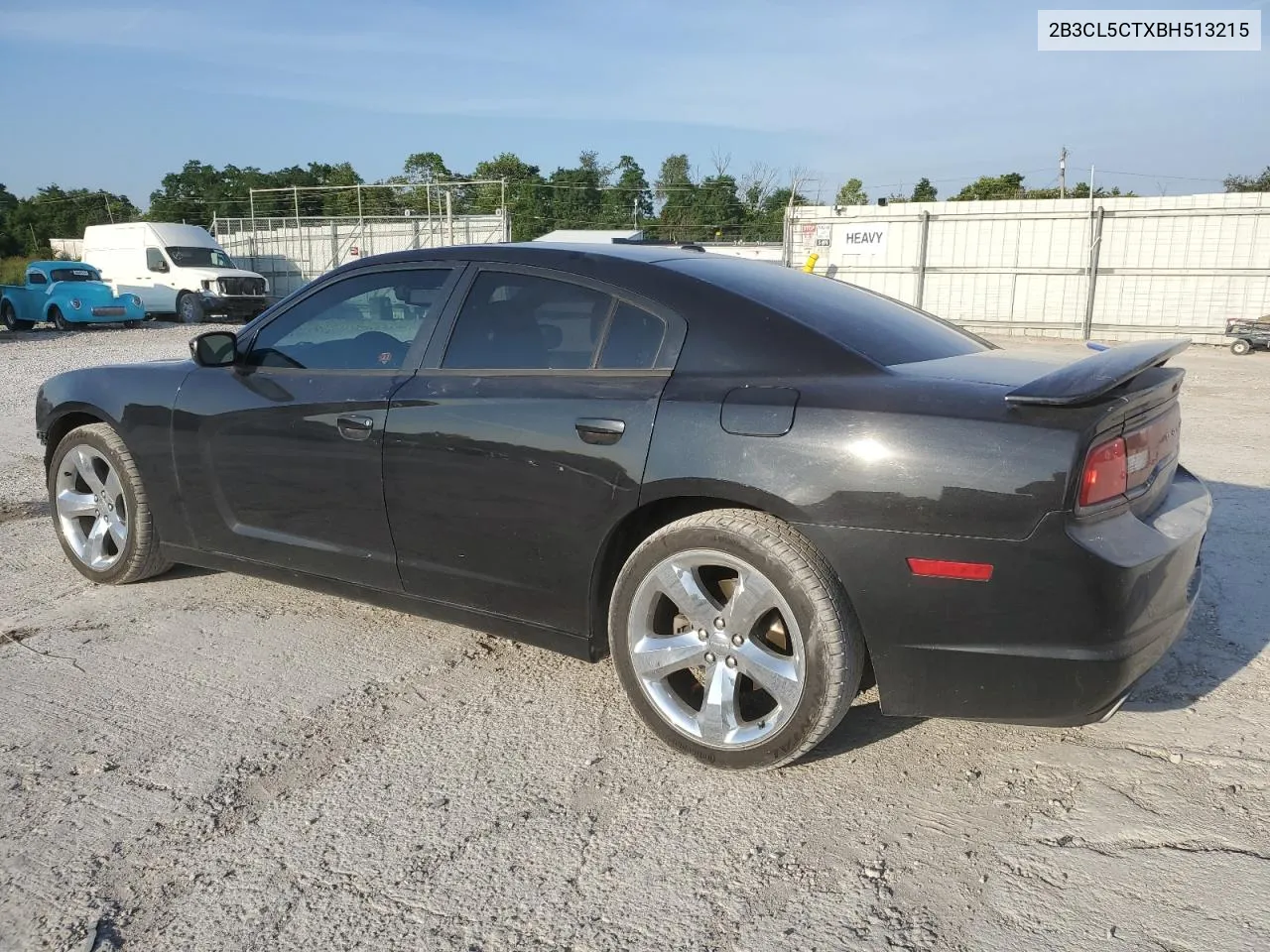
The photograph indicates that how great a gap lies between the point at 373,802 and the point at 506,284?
1747 mm

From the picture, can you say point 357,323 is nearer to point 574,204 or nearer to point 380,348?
point 380,348

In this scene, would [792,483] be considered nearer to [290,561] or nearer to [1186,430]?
[290,561]

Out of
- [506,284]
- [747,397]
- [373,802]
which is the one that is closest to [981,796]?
[747,397]

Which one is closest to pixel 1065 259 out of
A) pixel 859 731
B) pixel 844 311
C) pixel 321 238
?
pixel 844 311

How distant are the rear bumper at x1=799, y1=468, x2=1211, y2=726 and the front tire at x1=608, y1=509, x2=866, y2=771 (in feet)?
0.34

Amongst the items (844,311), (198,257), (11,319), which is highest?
(198,257)

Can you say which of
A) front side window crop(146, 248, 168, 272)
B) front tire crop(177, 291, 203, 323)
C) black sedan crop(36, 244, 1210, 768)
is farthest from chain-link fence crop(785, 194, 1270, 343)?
black sedan crop(36, 244, 1210, 768)

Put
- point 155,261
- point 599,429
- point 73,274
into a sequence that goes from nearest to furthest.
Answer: point 599,429
point 73,274
point 155,261

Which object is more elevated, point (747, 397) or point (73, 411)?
point (747, 397)

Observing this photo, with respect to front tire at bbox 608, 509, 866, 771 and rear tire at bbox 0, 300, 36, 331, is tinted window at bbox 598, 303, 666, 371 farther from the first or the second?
rear tire at bbox 0, 300, 36, 331

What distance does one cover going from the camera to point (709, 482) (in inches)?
108

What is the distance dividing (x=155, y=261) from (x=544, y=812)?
27.0 metres

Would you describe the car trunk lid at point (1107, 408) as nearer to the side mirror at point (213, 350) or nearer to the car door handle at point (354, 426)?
the car door handle at point (354, 426)

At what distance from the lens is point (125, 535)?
433 cm
